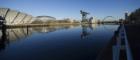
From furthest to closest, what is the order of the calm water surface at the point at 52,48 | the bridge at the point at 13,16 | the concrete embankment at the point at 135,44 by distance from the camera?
the bridge at the point at 13,16 < the calm water surface at the point at 52,48 < the concrete embankment at the point at 135,44

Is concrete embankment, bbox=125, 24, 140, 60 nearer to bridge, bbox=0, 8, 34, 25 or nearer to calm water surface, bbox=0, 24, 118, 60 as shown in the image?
calm water surface, bbox=0, 24, 118, 60

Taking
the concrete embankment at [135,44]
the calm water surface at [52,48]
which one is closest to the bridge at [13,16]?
the calm water surface at [52,48]

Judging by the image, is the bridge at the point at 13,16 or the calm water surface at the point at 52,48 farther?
the bridge at the point at 13,16

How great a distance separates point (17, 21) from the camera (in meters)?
149

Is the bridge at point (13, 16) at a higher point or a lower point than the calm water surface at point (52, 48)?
higher

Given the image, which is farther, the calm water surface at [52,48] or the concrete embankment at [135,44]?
the calm water surface at [52,48]

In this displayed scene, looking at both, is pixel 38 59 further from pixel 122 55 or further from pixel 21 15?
pixel 21 15

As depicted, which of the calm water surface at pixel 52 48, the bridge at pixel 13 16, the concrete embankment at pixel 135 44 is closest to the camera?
the concrete embankment at pixel 135 44

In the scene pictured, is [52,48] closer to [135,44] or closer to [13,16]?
[135,44]

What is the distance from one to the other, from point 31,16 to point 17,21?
24783 mm

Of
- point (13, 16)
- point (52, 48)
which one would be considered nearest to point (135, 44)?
point (52, 48)

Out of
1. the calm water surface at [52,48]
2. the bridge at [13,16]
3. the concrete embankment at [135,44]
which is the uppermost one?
the bridge at [13,16]

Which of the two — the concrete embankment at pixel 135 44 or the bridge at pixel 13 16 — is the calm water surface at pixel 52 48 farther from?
the bridge at pixel 13 16

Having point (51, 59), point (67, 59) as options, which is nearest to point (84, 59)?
point (67, 59)
